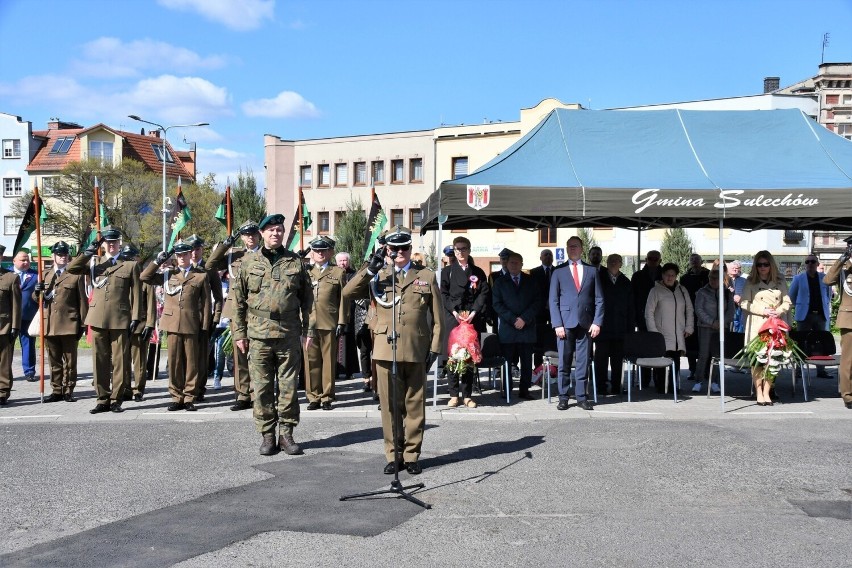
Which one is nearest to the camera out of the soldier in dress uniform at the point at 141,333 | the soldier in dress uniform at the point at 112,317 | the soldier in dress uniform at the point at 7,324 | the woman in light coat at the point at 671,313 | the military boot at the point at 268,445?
the military boot at the point at 268,445

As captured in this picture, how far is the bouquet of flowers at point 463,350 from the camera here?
36.2 ft

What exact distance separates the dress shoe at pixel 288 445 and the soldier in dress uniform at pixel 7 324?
539 cm

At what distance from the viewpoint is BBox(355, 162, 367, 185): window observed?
5638 cm

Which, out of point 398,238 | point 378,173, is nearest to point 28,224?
point 398,238

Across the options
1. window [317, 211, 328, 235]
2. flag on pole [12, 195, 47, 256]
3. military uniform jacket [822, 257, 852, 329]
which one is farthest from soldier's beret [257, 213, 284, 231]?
window [317, 211, 328, 235]

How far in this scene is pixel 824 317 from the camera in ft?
50.0

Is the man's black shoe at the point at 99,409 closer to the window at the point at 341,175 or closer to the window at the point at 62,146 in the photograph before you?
the window at the point at 341,175

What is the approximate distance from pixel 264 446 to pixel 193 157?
263 feet

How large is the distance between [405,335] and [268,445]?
6.03 ft

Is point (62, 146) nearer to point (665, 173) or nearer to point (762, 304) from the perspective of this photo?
point (665, 173)

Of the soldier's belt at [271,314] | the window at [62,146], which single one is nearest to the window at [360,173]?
the window at [62,146]

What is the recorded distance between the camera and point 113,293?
1102 cm

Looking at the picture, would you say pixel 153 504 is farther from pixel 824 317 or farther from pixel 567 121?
pixel 824 317

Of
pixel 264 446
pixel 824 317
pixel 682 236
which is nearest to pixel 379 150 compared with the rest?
pixel 682 236
